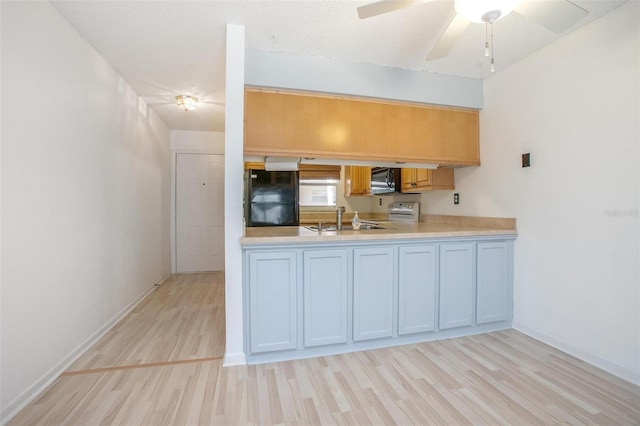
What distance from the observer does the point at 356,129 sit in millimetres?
2539

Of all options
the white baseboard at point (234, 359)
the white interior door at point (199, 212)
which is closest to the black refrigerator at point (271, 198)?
the white interior door at point (199, 212)

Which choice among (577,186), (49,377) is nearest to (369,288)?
(577,186)

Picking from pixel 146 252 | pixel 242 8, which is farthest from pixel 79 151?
pixel 146 252

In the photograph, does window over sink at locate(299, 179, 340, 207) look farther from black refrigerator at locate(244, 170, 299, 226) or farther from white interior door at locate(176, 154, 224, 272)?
white interior door at locate(176, 154, 224, 272)

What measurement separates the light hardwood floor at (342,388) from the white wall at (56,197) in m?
0.28

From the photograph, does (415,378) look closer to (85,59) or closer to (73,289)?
(73,289)

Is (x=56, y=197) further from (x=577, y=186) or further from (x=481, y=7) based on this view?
(x=577, y=186)

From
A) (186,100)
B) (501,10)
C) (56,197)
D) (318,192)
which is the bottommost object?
(56,197)

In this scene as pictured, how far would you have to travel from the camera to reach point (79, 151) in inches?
83.1

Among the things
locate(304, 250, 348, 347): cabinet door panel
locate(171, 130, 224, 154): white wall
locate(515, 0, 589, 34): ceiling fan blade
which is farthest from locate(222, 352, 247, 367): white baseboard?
locate(171, 130, 224, 154): white wall

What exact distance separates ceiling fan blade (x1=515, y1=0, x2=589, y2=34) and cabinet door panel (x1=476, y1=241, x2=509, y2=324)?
5.29ft

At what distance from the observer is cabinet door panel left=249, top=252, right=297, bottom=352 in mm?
2000

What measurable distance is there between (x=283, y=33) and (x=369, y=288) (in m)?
1.99

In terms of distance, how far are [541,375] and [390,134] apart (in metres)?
2.09
